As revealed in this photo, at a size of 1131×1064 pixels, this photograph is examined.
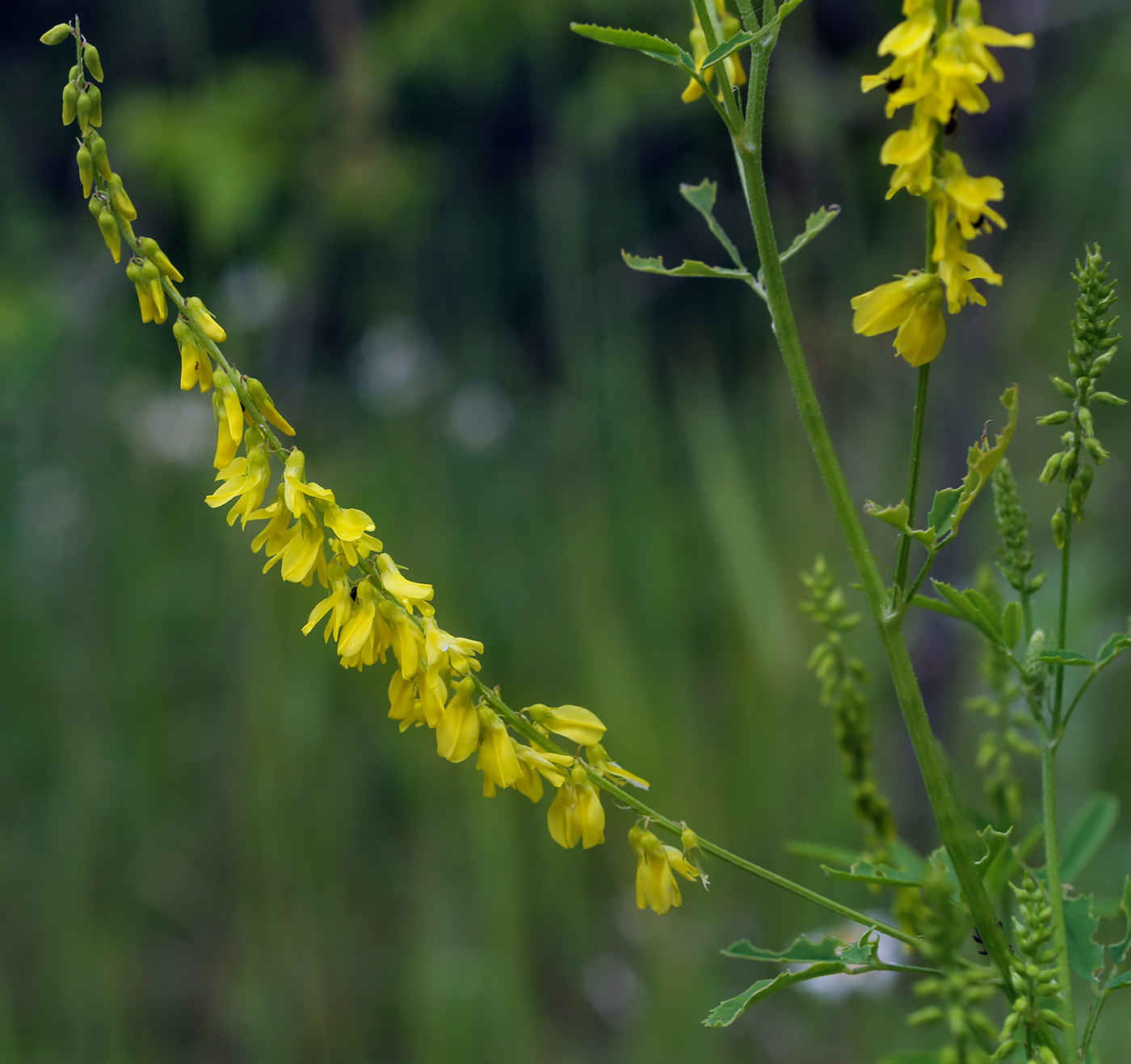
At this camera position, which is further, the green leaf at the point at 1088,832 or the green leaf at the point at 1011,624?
the green leaf at the point at 1088,832

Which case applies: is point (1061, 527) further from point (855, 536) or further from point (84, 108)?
point (84, 108)

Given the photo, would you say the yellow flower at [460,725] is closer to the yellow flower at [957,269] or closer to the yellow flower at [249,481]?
the yellow flower at [249,481]

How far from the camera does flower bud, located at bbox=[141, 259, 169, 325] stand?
36 centimetres

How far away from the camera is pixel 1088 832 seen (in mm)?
589

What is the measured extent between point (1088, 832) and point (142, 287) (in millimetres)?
583

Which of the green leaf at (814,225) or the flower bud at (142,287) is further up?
the flower bud at (142,287)

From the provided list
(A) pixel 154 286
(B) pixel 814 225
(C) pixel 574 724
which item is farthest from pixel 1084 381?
(A) pixel 154 286

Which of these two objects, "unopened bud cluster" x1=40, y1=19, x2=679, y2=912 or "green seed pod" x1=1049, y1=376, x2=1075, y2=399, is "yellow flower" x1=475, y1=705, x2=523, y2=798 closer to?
"unopened bud cluster" x1=40, y1=19, x2=679, y2=912

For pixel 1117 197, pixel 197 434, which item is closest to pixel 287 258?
pixel 197 434

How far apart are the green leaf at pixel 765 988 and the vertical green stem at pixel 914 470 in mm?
135

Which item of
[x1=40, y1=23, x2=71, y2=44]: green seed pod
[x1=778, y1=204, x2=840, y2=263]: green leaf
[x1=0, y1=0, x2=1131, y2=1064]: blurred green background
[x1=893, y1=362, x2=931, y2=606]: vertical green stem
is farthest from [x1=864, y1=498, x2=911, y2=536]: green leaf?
[x1=0, y1=0, x2=1131, y2=1064]: blurred green background

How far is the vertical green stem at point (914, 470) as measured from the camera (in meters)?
0.33

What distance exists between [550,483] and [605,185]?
868 millimetres

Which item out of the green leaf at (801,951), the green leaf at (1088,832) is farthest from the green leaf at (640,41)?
the green leaf at (1088,832)
